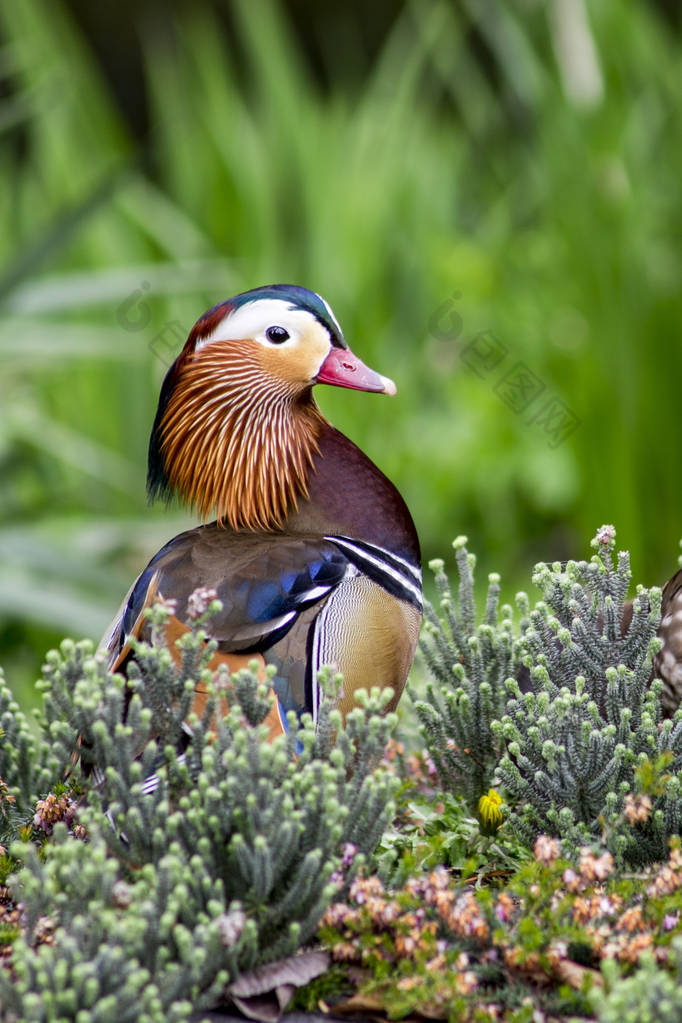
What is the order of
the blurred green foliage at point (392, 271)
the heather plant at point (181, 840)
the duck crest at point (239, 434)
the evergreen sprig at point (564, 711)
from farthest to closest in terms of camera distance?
the blurred green foliage at point (392, 271)
the duck crest at point (239, 434)
the evergreen sprig at point (564, 711)
the heather plant at point (181, 840)

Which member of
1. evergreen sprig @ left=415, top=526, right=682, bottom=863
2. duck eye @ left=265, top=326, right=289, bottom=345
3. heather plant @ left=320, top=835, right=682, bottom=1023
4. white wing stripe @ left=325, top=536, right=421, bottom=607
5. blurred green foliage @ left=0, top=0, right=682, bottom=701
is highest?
blurred green foliage @ left=0, top=0, right=682, bottom=701

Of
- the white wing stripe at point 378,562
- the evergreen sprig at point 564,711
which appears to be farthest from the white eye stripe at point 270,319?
the evergreen sprig at point 564,711

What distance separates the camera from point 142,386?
13.0ft

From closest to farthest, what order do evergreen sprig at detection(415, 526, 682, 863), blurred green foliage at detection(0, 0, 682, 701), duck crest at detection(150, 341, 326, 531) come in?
evergreen sprig at detection(415, 526, 682, 863), duck crest at detection(150, 341, 326, 531), blurred green foliage at detection(0, 0, 682, 701)

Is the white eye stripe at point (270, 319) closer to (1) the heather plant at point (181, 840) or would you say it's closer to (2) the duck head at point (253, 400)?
(2) the duck head at point (253, 400)

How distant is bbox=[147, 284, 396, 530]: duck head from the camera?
147 cm

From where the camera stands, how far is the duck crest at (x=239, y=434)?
1499 mm

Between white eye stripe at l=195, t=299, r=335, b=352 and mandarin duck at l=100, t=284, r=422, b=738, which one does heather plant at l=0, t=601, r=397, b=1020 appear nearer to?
mandarin duck at l=100, t=284, r=422, b=738

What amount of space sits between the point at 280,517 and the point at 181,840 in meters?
0.43

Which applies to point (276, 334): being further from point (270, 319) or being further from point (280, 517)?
point (280, 517)

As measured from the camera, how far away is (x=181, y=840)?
1.25m

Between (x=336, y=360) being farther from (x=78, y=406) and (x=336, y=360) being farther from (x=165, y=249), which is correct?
(x=165, y=249)

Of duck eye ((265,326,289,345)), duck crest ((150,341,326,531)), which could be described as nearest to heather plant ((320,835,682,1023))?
duck crest ((150,341,326,531))

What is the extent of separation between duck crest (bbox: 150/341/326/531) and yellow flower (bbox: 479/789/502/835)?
0.42m
